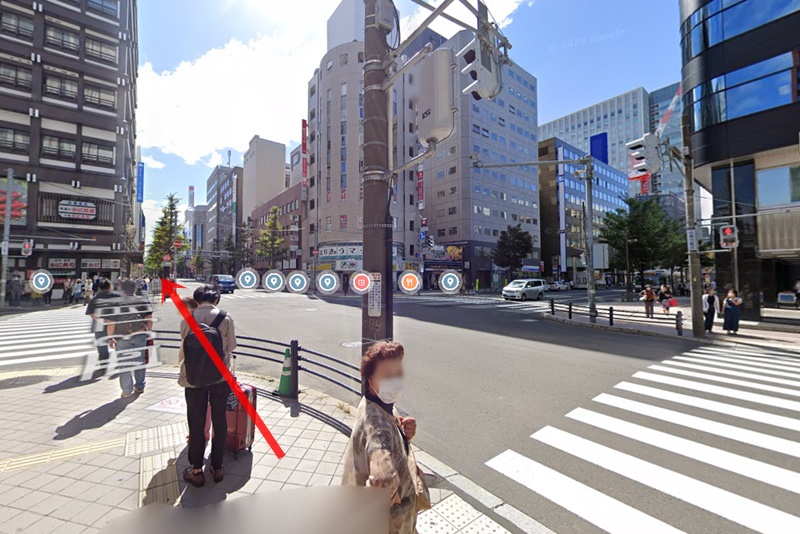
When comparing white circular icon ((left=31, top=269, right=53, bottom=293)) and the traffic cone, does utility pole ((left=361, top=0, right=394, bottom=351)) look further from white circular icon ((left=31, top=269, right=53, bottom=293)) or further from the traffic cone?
white circular icon ((left=31, top=269, right=53, bottom=293))

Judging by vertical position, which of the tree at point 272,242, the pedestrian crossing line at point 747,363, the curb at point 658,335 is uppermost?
the tree at point 272,242

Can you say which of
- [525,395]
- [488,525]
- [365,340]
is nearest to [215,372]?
[365,340]

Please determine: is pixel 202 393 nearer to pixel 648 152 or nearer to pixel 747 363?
pixel 747 363

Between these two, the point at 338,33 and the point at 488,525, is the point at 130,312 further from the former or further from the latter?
the point at 338,33

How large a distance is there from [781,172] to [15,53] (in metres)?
49.9

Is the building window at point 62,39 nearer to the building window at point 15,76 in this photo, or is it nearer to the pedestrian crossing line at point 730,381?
the building window at point 15,76

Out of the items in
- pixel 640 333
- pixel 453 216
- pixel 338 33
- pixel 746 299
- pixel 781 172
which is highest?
pixel 338 33

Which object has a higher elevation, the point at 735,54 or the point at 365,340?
the point at 735,54

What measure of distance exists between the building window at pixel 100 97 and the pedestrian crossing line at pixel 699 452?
4215 centimetres

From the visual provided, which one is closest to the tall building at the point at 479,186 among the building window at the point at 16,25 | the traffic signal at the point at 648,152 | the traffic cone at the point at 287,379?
the traffic signal at the point at 648,152

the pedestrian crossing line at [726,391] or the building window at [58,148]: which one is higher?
the building window at [58,148]

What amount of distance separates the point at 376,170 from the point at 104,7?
4433 cm

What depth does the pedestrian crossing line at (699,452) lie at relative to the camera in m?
3.73

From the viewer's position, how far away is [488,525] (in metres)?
2.98
